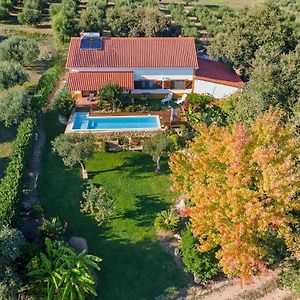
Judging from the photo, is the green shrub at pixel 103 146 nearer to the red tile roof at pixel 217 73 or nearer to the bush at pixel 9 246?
the bush at pixel 9 246

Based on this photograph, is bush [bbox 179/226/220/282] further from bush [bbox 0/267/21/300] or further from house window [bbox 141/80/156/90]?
house window [bbox 141/80/156/90]

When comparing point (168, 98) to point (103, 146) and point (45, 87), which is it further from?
point (45, 87)

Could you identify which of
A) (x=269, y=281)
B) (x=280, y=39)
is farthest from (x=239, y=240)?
(x=280, y=39)

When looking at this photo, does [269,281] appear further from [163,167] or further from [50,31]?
[50,31]

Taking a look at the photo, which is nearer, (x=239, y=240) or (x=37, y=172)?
(x=239, y=240)

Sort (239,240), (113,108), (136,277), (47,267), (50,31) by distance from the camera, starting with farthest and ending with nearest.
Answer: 1. (50,31)
2. (113,108)
3. (136,277)
4. (47,267)
5. (239,240)

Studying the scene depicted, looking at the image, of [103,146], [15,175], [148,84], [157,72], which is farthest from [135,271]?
[157,72]
